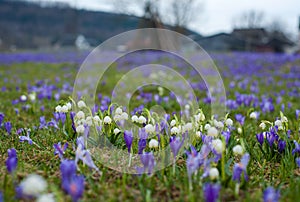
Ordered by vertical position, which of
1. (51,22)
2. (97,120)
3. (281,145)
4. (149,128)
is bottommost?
(281,145)

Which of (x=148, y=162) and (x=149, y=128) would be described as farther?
(x=149, y=128)

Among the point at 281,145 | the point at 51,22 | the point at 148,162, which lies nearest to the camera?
the point at 148,162

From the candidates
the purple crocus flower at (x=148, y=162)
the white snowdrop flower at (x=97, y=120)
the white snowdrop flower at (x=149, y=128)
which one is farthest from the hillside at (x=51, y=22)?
the purple crocus flower at (x=148, y=162)

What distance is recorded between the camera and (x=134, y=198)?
186cm

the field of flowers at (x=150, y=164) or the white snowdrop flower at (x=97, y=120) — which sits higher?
the white snowdrop flower at (x=97, y=120)

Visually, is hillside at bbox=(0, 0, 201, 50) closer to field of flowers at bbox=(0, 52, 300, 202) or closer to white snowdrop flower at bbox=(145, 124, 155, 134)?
field of flowers at bbox=(0, 52, 300, 202)

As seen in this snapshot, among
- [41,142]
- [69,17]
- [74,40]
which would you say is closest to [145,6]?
[41,142]

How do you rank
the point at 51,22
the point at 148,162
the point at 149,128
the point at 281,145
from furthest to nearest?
1. the point at 51,22
2. the point at 281,145
3. the point at 149,128
4. the point at 148,162

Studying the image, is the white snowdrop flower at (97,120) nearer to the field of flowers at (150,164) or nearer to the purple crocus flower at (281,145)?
the field of flowers at (150,164)

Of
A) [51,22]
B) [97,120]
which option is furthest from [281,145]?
[51,22]

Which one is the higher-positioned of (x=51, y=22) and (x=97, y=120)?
(x=51, y=22)

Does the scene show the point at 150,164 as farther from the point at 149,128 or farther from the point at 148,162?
the point at 149,128

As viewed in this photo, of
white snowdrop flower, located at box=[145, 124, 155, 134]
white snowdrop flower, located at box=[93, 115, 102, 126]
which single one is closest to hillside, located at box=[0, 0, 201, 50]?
white snowdrop flower, located at box=[93, 115, 102, 126]

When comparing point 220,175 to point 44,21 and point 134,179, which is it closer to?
point 134,179
